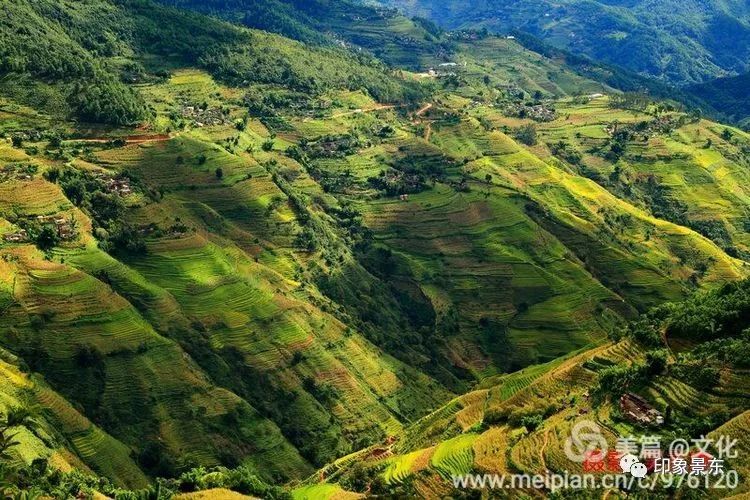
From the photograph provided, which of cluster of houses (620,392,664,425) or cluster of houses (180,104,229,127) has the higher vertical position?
cluster of houses (620,392,664,425)

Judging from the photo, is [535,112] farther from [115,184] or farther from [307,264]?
[115,184]

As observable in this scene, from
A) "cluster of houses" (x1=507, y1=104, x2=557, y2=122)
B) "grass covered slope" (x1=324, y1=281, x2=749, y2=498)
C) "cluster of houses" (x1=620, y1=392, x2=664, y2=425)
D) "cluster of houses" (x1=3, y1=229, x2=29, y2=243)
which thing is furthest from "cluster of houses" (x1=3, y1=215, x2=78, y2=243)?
"cluster of houses" (x1=507, y1=104, x2=557, y2=122)

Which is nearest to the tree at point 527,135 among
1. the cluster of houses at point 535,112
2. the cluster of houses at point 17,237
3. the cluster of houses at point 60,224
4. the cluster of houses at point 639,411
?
the cluster of houses at point 535,112

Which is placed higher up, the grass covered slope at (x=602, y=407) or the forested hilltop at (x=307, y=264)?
the grass covered slope at (x=602, y=407)

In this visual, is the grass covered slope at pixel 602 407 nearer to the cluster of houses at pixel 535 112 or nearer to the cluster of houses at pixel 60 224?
the cluster of houses at pixel 60 224

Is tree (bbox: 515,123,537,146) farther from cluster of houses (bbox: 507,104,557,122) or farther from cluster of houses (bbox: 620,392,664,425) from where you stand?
cluster of houses (bbox: 620,392,664,425)

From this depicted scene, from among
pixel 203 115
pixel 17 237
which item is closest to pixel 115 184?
pixel 17 237

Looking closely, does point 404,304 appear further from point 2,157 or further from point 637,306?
point 2,157

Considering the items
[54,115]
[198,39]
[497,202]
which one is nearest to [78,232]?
[54,115]
